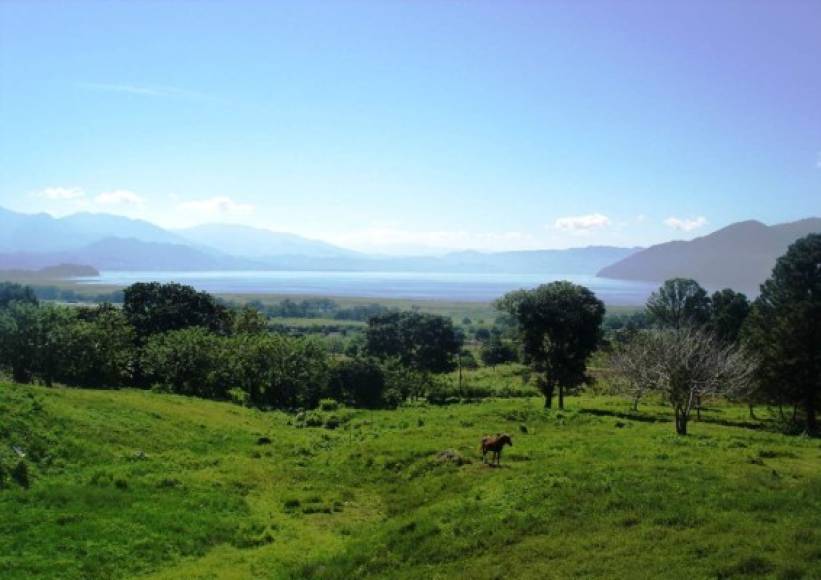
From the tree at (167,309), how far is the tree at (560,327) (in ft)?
127

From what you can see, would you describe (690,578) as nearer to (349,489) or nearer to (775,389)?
(349,489)

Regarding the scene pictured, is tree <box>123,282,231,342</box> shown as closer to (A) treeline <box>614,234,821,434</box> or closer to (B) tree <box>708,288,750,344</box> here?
(A) treeline <box>614,234,821,434</box>

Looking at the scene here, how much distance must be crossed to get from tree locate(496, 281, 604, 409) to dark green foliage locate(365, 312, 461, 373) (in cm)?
2734

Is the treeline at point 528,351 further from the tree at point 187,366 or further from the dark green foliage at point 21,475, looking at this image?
the dark green foliage at point 21,475

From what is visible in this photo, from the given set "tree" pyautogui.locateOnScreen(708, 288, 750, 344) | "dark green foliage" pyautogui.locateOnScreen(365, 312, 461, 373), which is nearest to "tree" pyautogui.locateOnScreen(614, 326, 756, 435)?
"tree" pyautogui.locateOnScreen(708, 288, 750, 344)

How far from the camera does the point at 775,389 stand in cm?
4138

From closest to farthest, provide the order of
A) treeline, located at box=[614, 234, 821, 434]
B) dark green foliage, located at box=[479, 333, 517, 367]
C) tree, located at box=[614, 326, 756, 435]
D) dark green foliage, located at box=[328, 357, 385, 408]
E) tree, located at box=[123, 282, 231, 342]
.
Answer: tree, located at box=[614, 326, 756, 435] → treeline, located at box=[614, 234, 821, 434] → dark green foliage, located at box=[328, 357, 385, 408] → tree, located at box=[123, 282, 231, 342] → dark green foliage, located at box=[479, 333, 517, 367]

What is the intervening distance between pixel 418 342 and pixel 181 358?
1369 inches

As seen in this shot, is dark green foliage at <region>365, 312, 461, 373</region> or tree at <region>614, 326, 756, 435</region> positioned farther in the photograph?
dark green foliage at <region>365, 312, 461, 373</region>

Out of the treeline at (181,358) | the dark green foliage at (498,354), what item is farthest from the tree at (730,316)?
the dark green foliage at (498,354)

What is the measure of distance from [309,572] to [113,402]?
71.6ft

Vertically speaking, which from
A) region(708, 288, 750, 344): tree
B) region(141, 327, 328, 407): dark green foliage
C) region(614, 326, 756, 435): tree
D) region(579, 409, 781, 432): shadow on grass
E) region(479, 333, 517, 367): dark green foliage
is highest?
region(708, 288, 750, 344): tree

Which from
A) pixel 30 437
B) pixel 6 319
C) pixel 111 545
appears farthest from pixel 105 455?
pixel 6 319

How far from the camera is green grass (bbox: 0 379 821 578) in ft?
42.9
